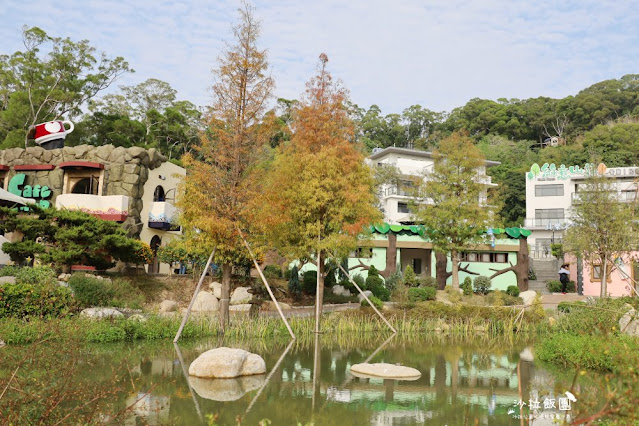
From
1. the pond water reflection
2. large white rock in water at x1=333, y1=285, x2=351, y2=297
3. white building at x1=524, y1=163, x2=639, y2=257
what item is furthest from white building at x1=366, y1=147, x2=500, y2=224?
the pond water reflection

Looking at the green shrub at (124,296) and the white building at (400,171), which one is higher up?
the white building at (400,171)

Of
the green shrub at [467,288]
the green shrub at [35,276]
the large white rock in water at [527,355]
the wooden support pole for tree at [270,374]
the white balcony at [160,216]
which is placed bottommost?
the large white rock in water at [527,355]

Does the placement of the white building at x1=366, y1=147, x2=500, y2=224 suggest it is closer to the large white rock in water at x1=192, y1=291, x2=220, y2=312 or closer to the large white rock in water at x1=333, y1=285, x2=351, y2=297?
the large white rock in water at x1=333, y1=285, x2=351, y2=297

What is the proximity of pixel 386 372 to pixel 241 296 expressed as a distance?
1182cm

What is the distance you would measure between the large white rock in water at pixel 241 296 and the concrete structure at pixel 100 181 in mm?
8417

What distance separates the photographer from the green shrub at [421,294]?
994 inches

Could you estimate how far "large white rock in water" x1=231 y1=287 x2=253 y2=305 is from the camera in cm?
2091

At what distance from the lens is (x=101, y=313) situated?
1487 centimetres

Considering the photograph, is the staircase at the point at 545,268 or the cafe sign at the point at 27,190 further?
the staircase at the point at 545,268

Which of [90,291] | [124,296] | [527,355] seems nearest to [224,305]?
[90,291]

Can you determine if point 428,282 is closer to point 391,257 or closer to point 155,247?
point 391,257

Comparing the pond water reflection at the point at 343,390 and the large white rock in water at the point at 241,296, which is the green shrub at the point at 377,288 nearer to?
the large white rock in water at the point at 241,296

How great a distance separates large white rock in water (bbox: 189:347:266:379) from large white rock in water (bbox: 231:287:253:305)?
1049 centimetres

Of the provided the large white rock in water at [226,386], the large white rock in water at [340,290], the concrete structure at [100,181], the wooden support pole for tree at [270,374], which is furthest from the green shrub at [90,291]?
the large white rock in water at [340,290]
